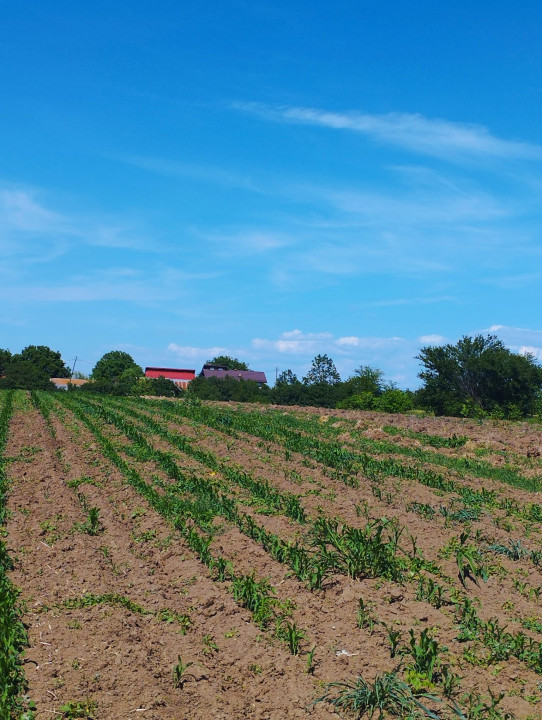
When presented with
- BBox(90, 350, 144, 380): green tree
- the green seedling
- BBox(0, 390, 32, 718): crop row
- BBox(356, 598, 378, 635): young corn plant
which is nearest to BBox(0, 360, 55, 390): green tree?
BBox(90, 350, 144, 380): green tree

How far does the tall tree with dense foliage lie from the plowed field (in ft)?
142

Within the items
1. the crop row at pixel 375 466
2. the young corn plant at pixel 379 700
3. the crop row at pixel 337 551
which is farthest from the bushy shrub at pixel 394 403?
the young corn plant at pixel 379 700

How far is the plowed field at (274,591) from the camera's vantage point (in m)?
5.40

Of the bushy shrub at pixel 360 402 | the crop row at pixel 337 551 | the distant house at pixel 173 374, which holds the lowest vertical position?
the crop row at pixel 337 551

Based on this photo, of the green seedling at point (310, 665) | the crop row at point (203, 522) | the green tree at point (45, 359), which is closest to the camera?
the green seedling at point (310, 665)

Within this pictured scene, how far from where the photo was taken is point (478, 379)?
57.2m

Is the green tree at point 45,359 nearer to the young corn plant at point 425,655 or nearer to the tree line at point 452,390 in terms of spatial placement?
the tree line at point 452,390

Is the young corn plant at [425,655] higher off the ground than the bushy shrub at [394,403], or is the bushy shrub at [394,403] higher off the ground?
the bushy shrub at [394,403]

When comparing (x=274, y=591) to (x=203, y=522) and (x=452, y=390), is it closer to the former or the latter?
(x=203, y=522)

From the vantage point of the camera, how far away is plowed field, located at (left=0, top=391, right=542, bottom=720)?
5.40 m

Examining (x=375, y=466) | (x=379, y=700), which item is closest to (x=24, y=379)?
(x=375, y=466)

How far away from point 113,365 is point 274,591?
399 ft

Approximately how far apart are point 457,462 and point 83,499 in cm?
1054

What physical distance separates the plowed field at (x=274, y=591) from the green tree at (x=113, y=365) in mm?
110904
